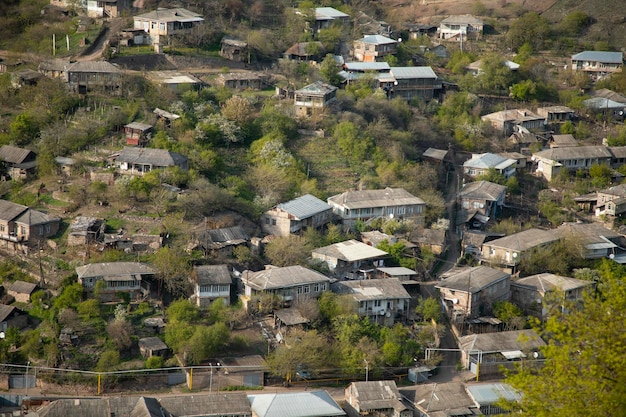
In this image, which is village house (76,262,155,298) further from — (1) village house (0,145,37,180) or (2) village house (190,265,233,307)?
(1) village house (0,145,37,180)

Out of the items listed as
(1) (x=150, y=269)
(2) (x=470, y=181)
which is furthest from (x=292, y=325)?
(2) (x=470, y=181)

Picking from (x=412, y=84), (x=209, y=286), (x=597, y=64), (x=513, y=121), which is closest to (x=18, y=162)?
(x=209, y=286)

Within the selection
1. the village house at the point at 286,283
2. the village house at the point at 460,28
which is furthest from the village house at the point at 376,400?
the village house at the point at 460,28

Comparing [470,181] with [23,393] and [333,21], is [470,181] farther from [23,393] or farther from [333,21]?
[23,393]

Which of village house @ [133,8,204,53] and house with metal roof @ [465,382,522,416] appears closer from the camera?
house with metal roof @ [465,382,522,416]

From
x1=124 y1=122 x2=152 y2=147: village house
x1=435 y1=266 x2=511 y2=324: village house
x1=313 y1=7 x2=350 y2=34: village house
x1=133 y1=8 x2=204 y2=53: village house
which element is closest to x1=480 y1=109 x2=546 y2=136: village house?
x1=313 y1=7 x2=350 y2=34: village house

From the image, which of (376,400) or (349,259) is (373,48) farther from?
(376,400)

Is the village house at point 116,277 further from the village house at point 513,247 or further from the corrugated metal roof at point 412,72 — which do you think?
the corrugated metal roof at point 412,72
